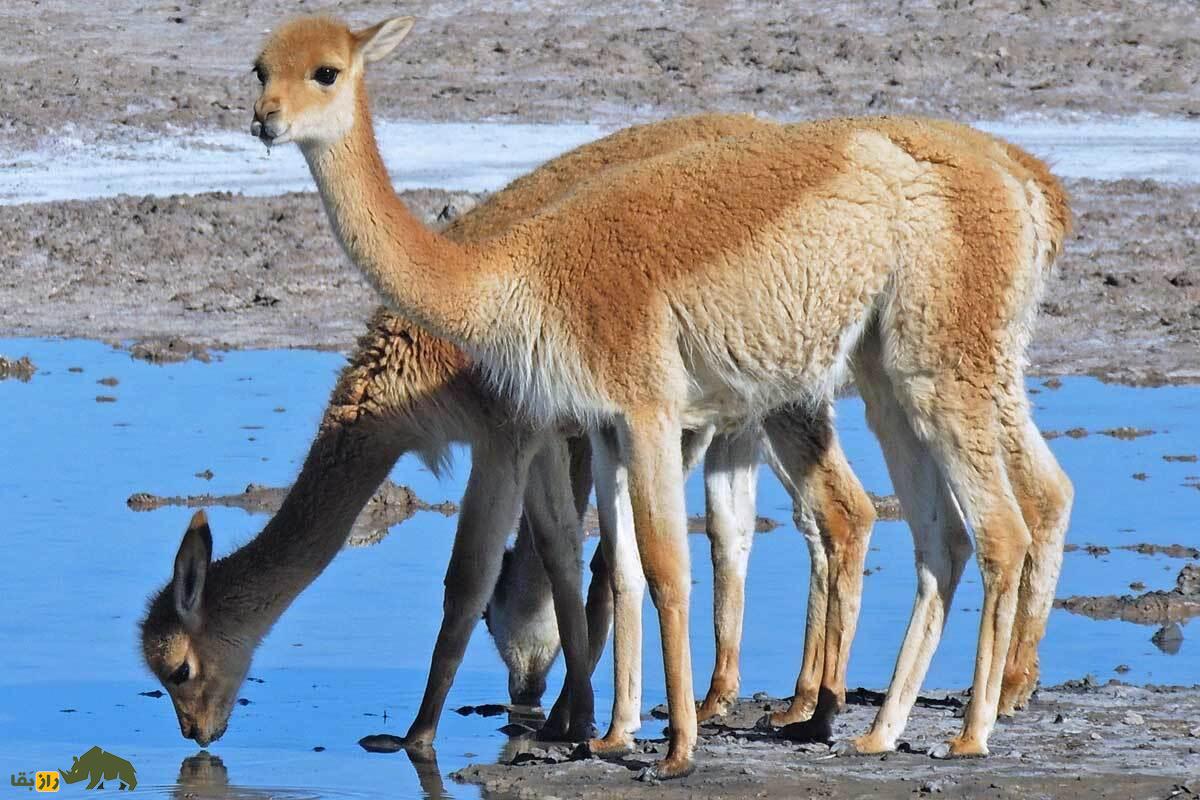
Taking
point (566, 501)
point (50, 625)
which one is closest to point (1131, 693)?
point (566, 501)

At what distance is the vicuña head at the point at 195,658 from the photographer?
8344mm

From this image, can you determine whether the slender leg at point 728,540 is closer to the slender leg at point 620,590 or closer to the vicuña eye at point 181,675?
the slender leg at point 620,590

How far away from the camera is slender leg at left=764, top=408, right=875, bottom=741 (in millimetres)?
8352

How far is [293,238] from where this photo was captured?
18438mm

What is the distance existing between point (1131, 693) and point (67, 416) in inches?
299

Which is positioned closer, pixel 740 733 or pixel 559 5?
pixel 740 733

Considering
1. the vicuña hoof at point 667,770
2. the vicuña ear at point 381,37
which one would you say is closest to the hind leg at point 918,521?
the vicuña hoof at point 667,770

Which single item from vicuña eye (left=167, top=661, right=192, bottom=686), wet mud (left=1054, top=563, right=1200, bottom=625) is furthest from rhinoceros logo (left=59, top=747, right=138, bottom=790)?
wet mud (left=1054, top=563, right=1200, bottom=625)

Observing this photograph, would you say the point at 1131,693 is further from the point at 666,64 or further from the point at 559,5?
the point at 559,5

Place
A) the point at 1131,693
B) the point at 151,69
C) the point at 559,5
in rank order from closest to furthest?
1. the point at 1131,693
2. the point at 151,69
3. the point at 559,5

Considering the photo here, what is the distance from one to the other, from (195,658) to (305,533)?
616 millimetres

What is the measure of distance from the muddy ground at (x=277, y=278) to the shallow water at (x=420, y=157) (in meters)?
0.74

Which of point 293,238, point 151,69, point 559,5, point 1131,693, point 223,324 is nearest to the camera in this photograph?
point 1131,693

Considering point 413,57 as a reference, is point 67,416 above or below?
below
